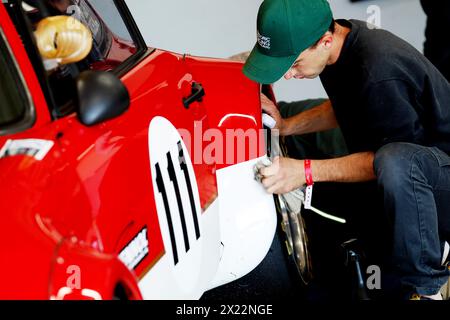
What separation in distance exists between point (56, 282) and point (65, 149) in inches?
12.8

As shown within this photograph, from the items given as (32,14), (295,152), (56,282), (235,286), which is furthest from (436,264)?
(32,14)

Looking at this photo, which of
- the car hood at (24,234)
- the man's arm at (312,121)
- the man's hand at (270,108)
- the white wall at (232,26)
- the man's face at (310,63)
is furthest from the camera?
the white wall at (232,26)

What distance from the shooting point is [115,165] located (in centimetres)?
136

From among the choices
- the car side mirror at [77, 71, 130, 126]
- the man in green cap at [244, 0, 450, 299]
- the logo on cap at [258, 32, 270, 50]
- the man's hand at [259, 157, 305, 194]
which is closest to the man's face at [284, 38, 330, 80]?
the man in green cap at [244, 0, 450, 299]

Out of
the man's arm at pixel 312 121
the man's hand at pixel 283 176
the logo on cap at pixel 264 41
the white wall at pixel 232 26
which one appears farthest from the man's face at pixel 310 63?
the white wall at pixel 232 26

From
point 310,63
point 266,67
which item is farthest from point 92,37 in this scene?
point 310,63

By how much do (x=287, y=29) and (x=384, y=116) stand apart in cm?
39

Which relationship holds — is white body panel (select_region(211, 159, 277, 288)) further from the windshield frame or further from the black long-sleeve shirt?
the windshield frame

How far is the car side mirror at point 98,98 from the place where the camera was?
1.36m

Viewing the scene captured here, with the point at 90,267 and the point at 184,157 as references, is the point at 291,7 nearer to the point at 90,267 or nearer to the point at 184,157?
the point at 184,157

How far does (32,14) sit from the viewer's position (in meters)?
1.53

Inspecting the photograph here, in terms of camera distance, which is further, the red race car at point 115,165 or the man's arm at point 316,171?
the man's arm at point 316,171

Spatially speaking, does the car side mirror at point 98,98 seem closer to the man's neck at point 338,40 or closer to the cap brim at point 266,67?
the cap brim at point 266,67

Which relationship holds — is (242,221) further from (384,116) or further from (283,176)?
(384,116)
